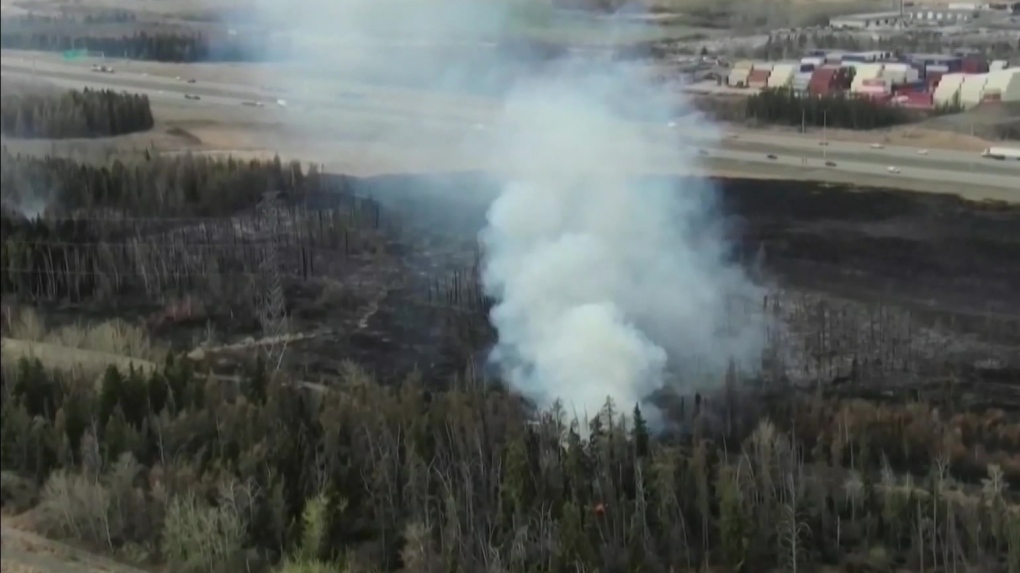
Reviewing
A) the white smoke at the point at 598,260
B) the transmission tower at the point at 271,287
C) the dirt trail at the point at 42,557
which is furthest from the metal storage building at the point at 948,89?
the dirt trail at the point at 42,557

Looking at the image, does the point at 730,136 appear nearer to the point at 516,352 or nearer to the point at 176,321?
the point at 516,352

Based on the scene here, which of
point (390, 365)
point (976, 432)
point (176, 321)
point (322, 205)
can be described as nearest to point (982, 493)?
point (976, 432)

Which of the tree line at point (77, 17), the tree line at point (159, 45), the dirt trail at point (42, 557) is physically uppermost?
the tree line at point (77, 17)

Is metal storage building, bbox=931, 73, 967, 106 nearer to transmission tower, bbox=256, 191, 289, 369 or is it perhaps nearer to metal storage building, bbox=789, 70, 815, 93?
metal storage building, bbox=789, 70, 815, 93

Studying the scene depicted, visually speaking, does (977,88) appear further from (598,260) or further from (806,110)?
(598,260)

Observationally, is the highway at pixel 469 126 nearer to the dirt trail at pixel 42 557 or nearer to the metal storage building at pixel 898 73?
the metal storage building at pixel 898 73

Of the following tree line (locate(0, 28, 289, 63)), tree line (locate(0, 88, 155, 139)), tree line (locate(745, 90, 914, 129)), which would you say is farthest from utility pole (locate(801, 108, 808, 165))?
tree line (locate(0, 88, 155, 139))
